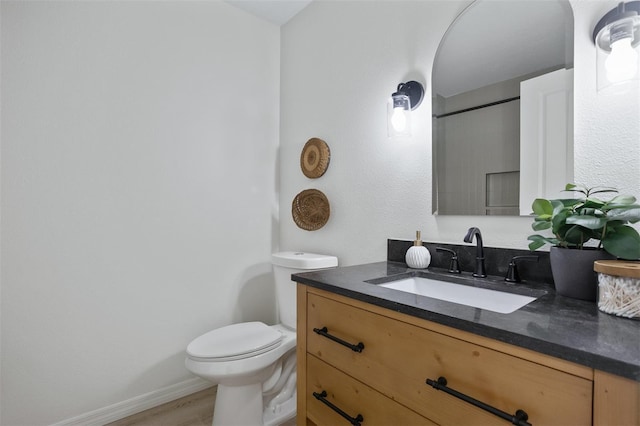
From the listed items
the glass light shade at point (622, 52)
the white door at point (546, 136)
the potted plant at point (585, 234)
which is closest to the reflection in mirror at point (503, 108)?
the white door at point (546, 136)

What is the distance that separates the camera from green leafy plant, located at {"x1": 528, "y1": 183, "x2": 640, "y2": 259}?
0.75 m

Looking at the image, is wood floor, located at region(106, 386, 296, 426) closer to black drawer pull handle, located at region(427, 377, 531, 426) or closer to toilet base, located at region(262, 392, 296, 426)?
toilet base, located at region(262, 392, 296, 426)

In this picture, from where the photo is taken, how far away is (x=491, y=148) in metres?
1.22

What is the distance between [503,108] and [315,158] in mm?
1071

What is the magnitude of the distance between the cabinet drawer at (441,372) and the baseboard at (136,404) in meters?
1.29

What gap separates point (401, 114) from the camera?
1.46 metres

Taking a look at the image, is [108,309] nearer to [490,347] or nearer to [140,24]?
[140,24]

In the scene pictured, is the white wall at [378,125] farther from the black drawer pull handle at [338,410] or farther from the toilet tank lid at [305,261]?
the black drawer pull handle at [338,410]

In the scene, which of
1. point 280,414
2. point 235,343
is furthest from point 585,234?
point 280,414

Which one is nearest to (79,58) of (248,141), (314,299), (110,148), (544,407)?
(110,148)

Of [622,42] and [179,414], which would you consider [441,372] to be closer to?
[622,42]

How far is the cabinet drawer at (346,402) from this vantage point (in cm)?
82

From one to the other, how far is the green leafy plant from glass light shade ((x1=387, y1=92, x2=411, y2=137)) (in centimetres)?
70

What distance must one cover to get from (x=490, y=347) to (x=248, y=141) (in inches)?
75.6
